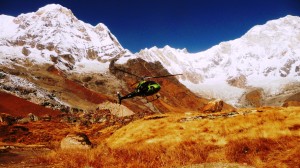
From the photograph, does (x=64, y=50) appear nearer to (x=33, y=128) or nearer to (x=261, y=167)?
(x=33, y=128)

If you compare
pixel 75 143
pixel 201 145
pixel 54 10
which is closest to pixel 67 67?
pixel 54 10

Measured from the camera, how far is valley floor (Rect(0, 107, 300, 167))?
11750 millimetres

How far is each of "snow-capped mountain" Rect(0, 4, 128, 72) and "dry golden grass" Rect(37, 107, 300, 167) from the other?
10894 centimetres

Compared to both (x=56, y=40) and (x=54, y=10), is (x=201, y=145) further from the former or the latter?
(x=54, y=10)

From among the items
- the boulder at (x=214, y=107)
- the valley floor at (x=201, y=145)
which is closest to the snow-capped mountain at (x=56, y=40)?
the boulder at (x=214, y=107)

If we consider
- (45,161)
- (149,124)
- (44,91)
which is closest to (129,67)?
(44,91)

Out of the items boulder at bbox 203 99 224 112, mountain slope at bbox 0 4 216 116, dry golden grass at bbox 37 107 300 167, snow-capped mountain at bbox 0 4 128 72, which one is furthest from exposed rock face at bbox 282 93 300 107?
dry golden grass at bbox 37 107 300 167

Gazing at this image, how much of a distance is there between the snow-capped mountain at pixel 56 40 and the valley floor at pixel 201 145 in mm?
107374

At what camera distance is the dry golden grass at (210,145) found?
465 inches

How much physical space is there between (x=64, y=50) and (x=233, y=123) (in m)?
143

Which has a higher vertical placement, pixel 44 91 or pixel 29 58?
pixel 29 58

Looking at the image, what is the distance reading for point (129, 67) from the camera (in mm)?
136375

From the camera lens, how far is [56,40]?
15612cm

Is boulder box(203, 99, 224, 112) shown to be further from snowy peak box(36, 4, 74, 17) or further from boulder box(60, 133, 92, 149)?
snowy peak box(36, 4, 74, 17)
